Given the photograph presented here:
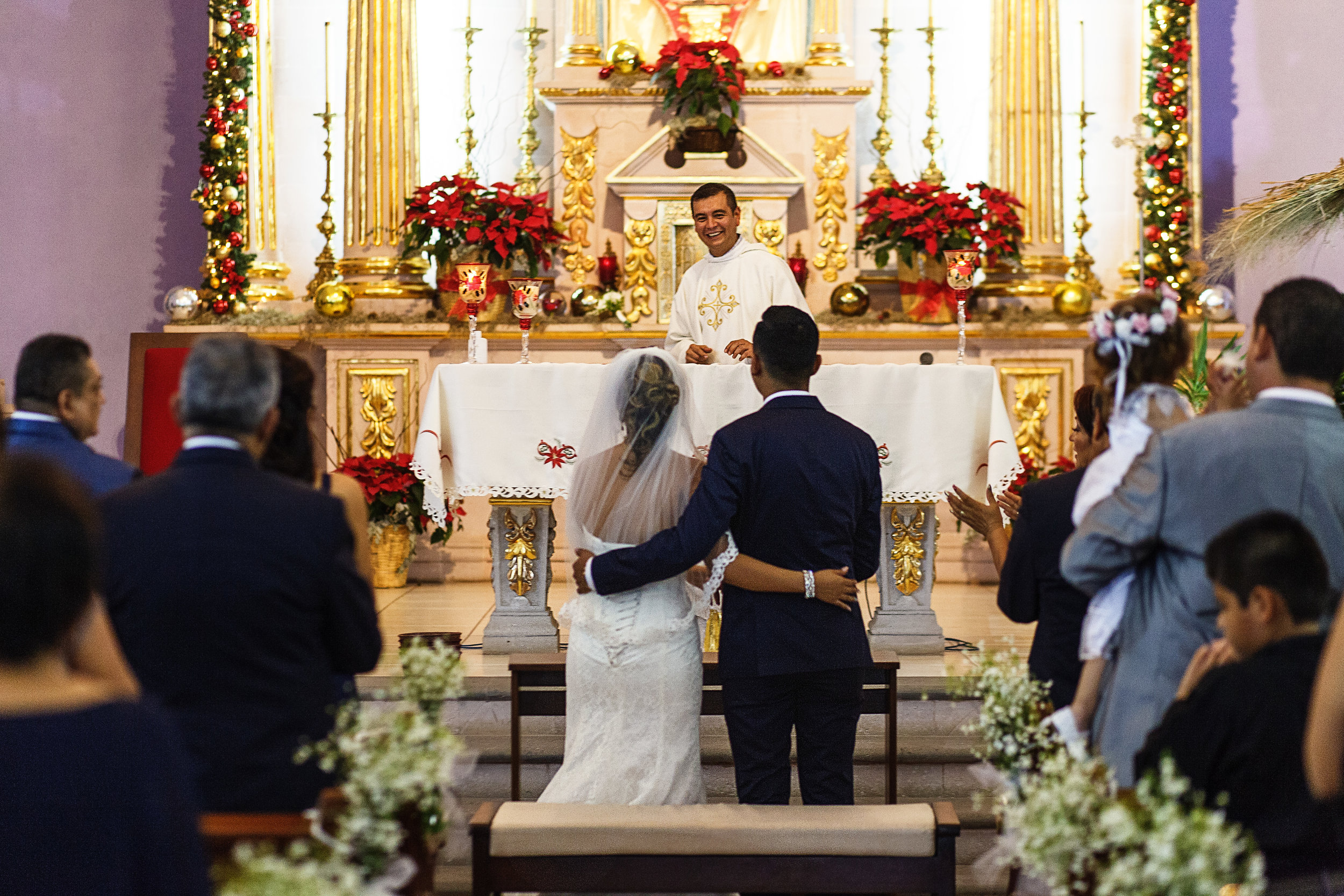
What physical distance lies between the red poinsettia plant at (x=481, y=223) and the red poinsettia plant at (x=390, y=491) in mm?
1280

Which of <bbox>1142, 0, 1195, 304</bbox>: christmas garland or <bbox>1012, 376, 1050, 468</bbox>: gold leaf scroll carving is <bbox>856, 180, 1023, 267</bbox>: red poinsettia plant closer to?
<bbox>1012, 376, 1050, 468</bbox>: gold leaf scroll carving

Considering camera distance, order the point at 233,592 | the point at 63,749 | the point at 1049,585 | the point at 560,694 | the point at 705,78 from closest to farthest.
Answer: the point at 63,749 < the point at 233,592 < the point at 1049,585 < the point at 560,694 < the point at 705,78

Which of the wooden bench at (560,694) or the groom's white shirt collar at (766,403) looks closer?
the groom's white shirt collar at (766,403)

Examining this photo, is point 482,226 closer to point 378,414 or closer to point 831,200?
point 378,414

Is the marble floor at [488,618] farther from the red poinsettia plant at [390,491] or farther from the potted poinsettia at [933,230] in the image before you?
the potted poinsettia at [933,230]

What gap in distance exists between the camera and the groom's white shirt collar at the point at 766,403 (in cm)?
402

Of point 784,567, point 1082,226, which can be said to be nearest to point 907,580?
point 784,567

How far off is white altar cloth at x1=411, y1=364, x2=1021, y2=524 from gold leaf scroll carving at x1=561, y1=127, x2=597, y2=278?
123 inches

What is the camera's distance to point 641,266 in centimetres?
912

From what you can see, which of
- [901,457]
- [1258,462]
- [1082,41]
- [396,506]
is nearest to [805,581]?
[1258,462]

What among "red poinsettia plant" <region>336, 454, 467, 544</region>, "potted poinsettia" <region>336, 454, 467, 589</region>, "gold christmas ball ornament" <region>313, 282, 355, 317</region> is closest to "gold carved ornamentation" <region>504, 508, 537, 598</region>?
"potted poinsettia" <region>336, 454, 467, 589</region>

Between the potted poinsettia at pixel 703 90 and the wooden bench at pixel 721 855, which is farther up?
the potted poinsettia at pixel 703 90

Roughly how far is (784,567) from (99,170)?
6.67 meters

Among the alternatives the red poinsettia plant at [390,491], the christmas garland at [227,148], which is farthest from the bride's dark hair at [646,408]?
the christmas garland at [227,148]
